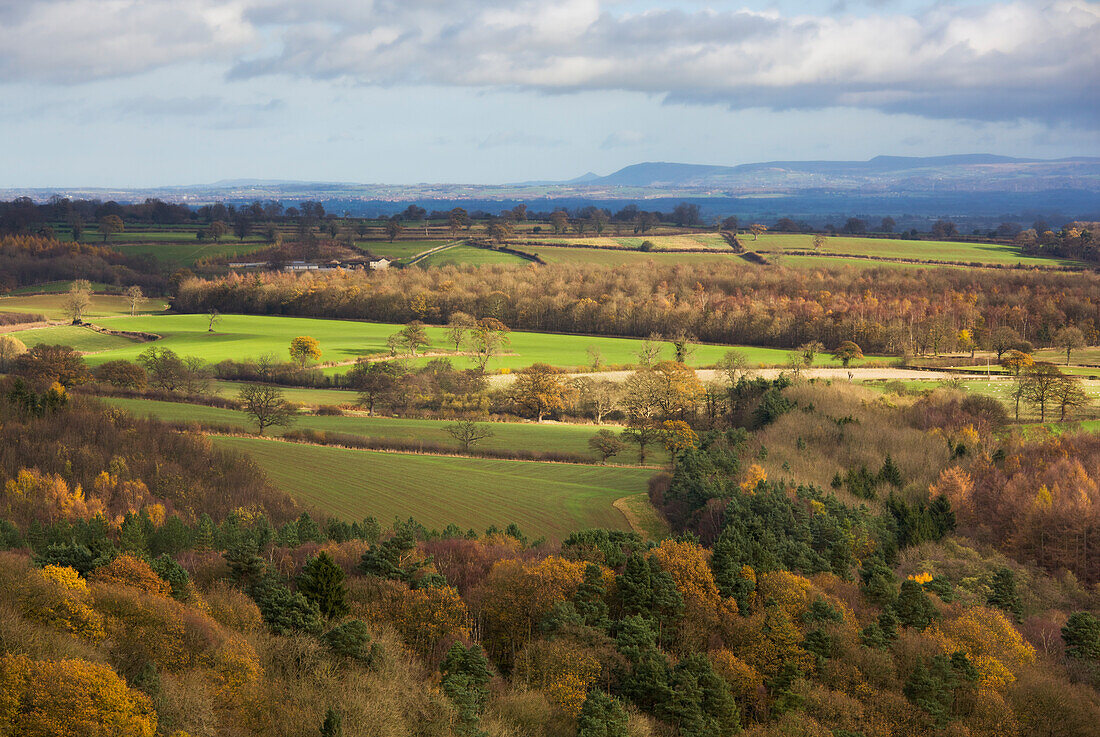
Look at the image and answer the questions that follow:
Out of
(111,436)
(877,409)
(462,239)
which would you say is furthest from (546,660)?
(462,239)

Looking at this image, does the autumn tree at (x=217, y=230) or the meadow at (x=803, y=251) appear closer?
the meadow at (x=803, y=251)

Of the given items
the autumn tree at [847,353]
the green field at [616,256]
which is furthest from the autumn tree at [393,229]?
the autumn tree at [847,353]

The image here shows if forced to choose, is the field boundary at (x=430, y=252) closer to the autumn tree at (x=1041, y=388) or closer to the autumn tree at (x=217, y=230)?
the autumn tree at (x=217, y=230)

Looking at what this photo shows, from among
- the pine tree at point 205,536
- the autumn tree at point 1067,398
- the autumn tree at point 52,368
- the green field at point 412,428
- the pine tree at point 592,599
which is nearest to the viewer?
the pine tree at point 592,599

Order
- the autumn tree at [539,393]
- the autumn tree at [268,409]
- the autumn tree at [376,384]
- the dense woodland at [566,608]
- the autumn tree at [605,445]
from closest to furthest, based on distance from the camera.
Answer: the dense woodland at [566,608] < the autumn tree at [605,445] < the autumn tree at [268,409] < the autumn tree at [376,384] < the autumn tree at [539,393]

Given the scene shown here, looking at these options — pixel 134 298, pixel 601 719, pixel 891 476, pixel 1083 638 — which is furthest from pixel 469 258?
pixel 601 719

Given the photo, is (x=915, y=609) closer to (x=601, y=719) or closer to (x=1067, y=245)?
(x=601, y=719)
